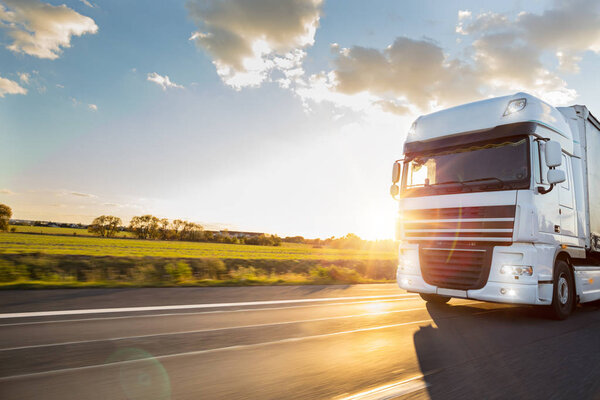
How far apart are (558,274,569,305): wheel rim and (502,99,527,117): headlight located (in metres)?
3.16

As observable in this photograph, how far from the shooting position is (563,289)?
7219 mm

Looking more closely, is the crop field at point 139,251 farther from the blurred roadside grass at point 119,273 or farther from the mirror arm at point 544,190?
the mirror arm at point 544,190

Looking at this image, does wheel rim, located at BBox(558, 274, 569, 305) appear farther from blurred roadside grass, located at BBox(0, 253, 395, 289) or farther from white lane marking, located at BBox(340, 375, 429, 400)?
blurred roadside grass, located at BBox(0, 253, 395, 289)

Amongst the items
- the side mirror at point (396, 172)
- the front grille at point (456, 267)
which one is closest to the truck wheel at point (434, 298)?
the front grille at point (456, 267)

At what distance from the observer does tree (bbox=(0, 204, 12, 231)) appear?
101 metres

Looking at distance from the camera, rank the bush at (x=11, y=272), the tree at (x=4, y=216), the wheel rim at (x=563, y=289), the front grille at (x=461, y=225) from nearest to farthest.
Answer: the front grille at (x=461, y=225), the wheel rim at (x=563, y=289), the bush at (x=11, y=272), the tree at (x=4, y=216)

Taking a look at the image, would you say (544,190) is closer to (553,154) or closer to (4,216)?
(553,154)

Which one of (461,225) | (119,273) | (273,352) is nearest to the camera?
(273,352)

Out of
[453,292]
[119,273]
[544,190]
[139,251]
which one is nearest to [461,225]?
[453,292]

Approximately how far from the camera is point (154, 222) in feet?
432

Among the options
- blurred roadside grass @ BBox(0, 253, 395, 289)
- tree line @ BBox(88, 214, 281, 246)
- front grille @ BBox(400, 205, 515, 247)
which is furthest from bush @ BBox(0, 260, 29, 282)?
tree line @ BBox(88, 214, 281, 246)

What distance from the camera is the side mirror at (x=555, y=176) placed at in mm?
6438

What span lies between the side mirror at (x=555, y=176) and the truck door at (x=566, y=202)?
31.0 inches

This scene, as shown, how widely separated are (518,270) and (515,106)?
2.92 metres
